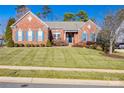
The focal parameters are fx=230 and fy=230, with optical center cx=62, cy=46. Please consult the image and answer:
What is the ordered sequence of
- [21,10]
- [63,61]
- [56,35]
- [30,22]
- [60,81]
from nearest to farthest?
1. [60,81]
2. [63,61]
3. [30,22]
4. [56,35]
5. [21,10]

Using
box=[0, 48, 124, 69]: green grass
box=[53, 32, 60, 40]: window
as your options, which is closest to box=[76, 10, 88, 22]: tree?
box=[53, 32, 60, 40]: window

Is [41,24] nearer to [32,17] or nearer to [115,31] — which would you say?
[32,17]

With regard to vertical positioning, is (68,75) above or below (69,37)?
below

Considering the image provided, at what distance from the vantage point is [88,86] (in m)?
9.94

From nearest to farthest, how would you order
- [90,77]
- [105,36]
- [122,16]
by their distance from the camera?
[90,77], [122,16], [105,36]

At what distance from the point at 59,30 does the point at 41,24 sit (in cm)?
490

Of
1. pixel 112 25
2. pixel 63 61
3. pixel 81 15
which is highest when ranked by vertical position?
pixel 81 15

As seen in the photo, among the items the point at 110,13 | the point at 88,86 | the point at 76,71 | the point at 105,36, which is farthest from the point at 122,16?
the point at 88,86

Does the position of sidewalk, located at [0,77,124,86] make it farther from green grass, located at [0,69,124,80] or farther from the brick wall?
the brick wall

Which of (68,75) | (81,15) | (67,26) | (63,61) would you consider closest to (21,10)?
(81,15)

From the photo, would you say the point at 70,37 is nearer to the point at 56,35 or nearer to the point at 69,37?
the point at 69,37

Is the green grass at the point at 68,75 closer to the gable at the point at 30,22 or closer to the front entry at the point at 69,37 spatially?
the gable at the point at 30,22

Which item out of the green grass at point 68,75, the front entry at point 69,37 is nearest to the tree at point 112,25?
the green grass at point 68,75

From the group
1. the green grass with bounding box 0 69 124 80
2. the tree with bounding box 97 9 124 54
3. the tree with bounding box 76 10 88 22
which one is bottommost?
the green grass with bounding box 0 69 124 80
